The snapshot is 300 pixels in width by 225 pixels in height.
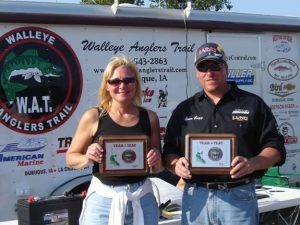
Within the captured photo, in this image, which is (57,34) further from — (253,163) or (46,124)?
(253,163)

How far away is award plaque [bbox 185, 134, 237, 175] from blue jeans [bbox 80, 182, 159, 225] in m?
0.32

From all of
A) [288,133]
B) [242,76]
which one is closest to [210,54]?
[242,76]

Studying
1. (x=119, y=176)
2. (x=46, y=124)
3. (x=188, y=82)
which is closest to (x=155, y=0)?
(x=188, y=82)

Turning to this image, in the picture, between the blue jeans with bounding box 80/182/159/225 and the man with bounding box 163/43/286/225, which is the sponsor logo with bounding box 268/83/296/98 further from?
the blue jeans with bounding box 80/182/159/225

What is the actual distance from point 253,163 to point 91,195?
906 millimetres

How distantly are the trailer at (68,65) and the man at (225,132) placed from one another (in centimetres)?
217

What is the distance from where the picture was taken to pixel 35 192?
5043 millimetres

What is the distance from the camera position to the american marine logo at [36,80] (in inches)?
189

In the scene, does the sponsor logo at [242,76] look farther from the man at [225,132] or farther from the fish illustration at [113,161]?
the fish illustration at [113,161]

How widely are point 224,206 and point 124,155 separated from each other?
2.02ft

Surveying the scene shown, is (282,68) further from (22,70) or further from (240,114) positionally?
(240,114)

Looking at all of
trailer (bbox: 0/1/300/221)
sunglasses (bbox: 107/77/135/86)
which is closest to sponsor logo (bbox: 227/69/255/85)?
trailer (bbox: 0/1/300/221)

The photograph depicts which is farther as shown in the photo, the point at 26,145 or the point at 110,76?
the point at 26,145

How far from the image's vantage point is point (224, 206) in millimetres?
2979
